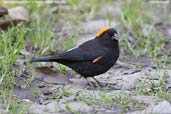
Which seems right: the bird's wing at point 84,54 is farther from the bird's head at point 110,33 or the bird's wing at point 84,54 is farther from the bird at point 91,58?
the bird's head at point 110,33

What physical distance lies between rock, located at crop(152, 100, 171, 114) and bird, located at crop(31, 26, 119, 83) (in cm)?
104

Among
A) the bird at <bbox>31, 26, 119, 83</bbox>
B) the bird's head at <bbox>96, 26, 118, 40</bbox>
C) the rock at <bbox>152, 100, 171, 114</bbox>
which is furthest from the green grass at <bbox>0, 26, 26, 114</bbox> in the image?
the rock at <bbox>152, 100, 171, 114</bbox>

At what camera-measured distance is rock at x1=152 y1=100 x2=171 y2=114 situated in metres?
4.98

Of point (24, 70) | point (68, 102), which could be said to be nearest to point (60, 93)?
point (68, 102)

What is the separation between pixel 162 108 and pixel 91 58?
125 cm

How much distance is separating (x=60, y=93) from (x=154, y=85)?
34.8 inches

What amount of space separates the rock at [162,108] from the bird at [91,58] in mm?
1035

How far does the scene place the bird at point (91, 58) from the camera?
19.7 feet

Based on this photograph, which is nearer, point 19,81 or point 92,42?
point 19,81

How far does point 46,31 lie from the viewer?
718 cm

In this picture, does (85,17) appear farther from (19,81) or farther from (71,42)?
(19,81)

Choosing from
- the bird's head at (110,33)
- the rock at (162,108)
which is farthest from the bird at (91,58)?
the rock at (162,108)

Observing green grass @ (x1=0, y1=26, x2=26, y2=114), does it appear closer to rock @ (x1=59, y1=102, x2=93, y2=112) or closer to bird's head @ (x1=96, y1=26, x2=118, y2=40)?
rock @ (x1=59, y1=102, x2=93, y2=112)

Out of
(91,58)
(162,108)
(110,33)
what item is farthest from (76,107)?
(110,33)
